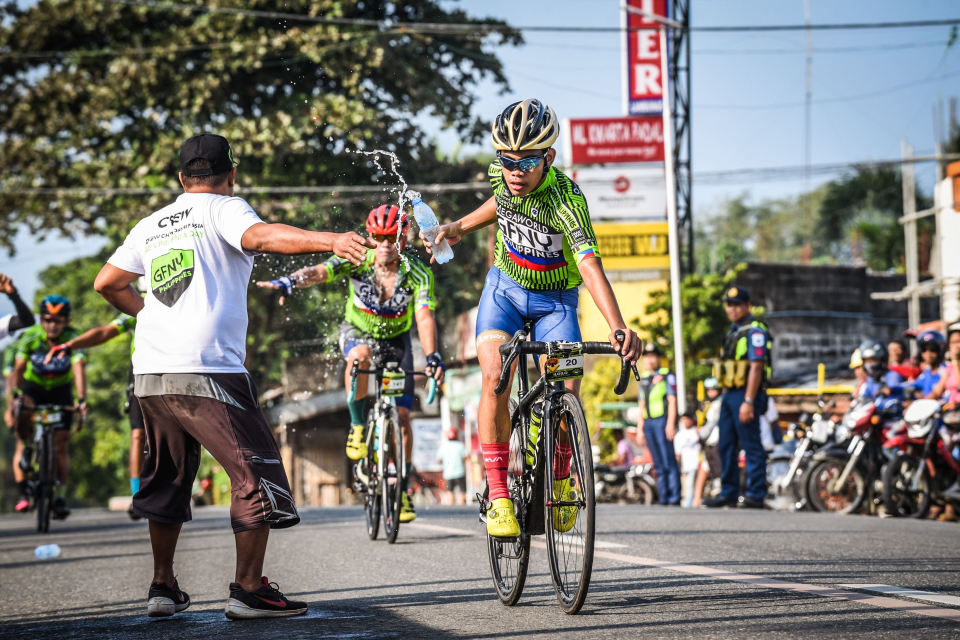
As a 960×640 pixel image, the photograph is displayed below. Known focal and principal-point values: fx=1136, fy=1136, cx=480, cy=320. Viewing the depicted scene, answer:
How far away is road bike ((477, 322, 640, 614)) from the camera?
4.75 metres

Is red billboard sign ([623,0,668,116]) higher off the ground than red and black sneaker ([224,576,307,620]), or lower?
higher

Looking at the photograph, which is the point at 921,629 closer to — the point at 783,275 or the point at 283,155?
the point at 283,155

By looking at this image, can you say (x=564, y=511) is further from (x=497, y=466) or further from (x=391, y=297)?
(x=391, y=297)

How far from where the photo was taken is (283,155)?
24.9 meters

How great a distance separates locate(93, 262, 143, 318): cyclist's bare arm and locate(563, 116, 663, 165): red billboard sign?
26.1 meters

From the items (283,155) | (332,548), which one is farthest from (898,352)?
(283,155)

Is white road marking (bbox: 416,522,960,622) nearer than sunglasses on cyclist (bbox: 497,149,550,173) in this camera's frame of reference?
Yes

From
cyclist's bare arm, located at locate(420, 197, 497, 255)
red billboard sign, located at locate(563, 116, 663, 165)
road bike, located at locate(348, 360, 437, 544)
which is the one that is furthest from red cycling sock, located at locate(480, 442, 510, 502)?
red billboard sign, located at locate(563, 116, 663, 165)

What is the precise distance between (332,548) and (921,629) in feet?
16.1

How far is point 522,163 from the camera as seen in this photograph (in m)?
5.33

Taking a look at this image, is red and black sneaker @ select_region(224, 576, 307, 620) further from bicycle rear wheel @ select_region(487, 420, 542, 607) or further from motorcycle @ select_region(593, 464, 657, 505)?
motorcycle @ select_region(593, 464, 657, 505)

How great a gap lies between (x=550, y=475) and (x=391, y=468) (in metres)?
3.76

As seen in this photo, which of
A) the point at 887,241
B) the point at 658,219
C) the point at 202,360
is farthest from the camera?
the point at 887,241

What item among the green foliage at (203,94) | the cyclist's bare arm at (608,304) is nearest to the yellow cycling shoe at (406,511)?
the cyclist's bare arm at (608,304)
